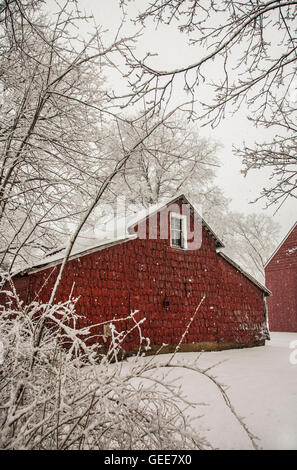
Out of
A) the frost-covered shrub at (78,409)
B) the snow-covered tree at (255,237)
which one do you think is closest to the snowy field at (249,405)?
the frost-covered shrub at (78,409)

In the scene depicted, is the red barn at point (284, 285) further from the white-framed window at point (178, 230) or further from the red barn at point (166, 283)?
the white-framed window at point (178, 230)

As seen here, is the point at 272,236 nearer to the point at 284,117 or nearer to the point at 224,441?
the point at 284,117

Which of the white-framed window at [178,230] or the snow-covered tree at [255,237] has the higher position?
the snow-covered tree at [255,237]

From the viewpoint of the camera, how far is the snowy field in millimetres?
3320

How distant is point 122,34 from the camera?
347 cm

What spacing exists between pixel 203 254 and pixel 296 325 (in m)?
11.1

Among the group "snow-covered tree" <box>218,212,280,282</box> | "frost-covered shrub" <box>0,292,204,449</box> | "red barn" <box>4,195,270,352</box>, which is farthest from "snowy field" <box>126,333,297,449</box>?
"snow-covered tree" <box>218,212,280,282</box>

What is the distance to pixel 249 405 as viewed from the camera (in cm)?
454

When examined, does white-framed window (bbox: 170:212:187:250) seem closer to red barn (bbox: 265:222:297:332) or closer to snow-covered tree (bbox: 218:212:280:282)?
red barn (bbox: 265:222:297:332)

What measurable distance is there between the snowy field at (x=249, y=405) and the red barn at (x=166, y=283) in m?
2.40

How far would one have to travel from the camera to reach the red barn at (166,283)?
8.66 metres

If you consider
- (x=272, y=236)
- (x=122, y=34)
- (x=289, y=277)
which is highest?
(x=272, y=236)

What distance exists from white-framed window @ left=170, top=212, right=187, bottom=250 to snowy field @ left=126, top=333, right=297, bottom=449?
529cm
